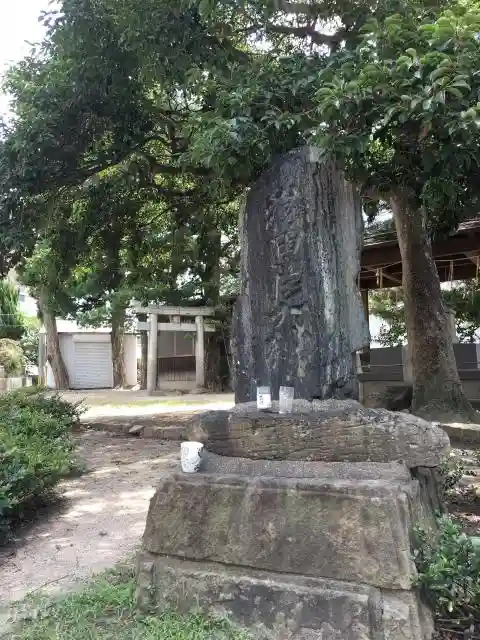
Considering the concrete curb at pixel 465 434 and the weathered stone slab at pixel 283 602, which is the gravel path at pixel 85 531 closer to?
the weathered stone slab at pixel 283 602

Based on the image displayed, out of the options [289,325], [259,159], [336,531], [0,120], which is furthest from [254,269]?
[0,120]

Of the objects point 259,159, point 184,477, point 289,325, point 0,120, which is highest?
point 0,120

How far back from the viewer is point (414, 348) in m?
9.06

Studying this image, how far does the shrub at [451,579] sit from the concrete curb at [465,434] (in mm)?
4925

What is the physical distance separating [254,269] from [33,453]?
132 inches

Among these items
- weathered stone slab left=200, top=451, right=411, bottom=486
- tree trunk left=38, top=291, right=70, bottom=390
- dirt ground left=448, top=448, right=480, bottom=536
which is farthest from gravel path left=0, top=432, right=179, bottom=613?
tree trunk left=38, top=291, right=70, bottom=390

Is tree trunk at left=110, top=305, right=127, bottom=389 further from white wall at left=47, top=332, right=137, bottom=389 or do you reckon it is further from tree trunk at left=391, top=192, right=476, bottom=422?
tree trunk at left=391, top=192, right=476, bottom=422

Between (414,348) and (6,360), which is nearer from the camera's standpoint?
(414,348)

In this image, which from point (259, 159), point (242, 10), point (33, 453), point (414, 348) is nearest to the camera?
point (259, 159)

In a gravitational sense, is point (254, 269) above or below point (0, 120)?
below

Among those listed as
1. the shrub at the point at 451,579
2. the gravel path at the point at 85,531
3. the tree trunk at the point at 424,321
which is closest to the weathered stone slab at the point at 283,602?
the shrub at the point at 451,579

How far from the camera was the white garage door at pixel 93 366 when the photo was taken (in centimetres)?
2595

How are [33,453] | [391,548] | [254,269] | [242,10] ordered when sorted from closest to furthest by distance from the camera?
1. [391,548]
2. [254,269]
3. [33,453]
4. [242,10]

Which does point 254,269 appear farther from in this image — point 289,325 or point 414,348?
point 414,348
